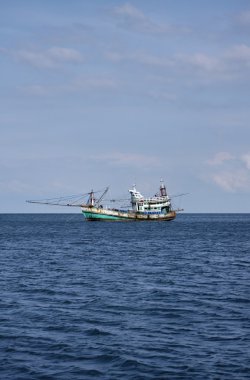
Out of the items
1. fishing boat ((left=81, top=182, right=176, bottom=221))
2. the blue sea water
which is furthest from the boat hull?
the blue sea water

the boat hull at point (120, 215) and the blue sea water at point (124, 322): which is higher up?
the boat hull at point (120, 215)

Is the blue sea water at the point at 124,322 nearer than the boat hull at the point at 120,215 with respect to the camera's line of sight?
Yes

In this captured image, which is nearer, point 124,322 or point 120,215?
point 124,322

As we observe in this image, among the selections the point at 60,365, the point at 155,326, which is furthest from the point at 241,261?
the point at 60,365

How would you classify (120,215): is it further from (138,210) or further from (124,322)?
(124,322)

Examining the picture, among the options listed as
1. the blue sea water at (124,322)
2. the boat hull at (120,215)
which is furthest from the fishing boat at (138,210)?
the blue sea water at (124,322)

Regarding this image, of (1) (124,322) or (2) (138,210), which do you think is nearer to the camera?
(1) (124,322)

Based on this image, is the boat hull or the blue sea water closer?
the blue sea water

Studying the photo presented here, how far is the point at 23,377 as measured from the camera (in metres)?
16.1

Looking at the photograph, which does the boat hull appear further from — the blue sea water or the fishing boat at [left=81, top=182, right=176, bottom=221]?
the blue sea water

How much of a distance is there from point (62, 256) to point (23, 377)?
41.0 m

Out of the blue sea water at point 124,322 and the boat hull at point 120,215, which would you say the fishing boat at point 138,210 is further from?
the blue sea water at point 124,322

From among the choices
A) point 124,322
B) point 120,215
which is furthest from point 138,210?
point 124,322

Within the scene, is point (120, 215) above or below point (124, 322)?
above
